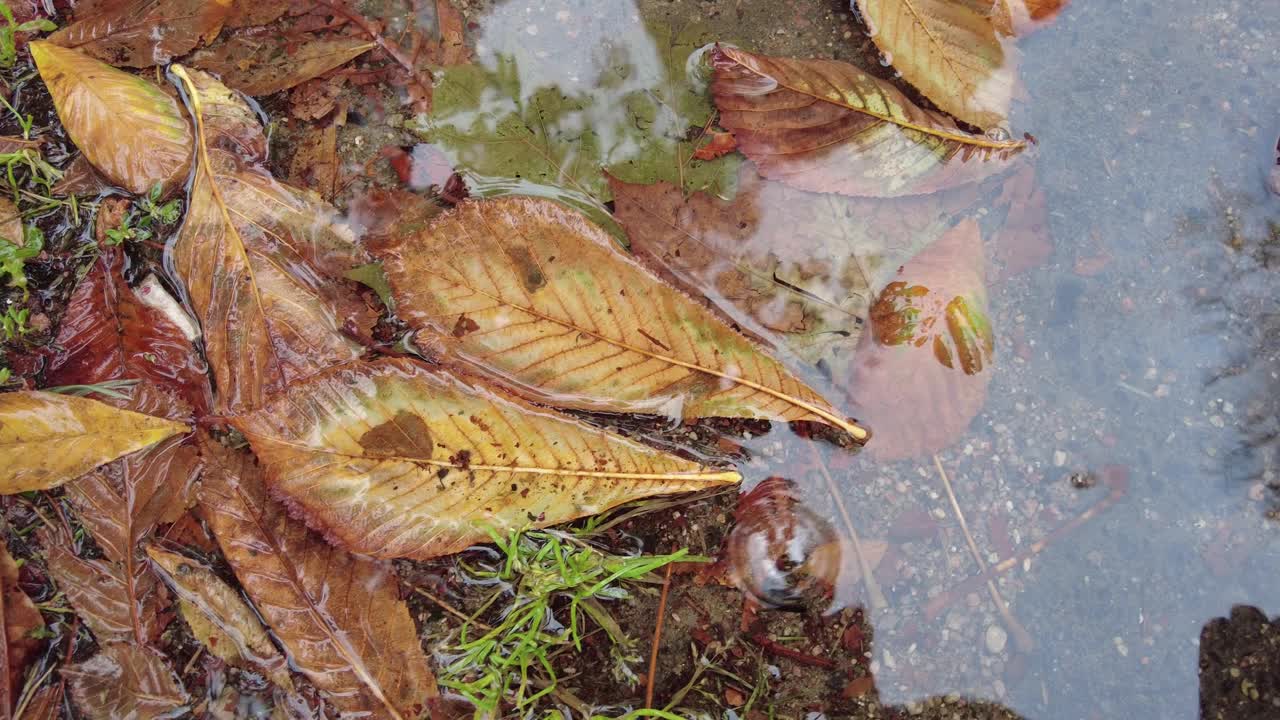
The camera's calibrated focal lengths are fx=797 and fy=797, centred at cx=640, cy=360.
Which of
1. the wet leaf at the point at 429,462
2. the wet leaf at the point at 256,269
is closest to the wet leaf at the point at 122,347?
the wet leaf at the point at 256,269

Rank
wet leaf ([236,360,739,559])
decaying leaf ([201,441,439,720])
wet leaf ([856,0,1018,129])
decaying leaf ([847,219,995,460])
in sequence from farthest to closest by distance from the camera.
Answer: wet leaf ([856,0,1018,129])
decaying leaf ([847,219,995,460])
decaying leaf ([201,441,439,720])
wet leaf ([236,360,739,559])

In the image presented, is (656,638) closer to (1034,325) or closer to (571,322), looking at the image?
(571,322)

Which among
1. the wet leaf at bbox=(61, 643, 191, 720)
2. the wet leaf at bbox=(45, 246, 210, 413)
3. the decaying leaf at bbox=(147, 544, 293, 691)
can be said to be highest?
the wet leaf at bbox=(45, 246, 210, 413)

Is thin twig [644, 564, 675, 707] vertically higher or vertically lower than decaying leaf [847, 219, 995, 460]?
lower

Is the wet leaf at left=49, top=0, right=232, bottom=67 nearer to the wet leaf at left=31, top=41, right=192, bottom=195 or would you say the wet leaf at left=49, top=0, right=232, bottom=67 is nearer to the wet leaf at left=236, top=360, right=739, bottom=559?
the wet leaf at left=31, top=41, right=192, bottom=195

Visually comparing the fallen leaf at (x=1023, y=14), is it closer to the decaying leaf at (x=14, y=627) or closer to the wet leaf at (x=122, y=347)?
the wet leaf at (x=122, y=347)

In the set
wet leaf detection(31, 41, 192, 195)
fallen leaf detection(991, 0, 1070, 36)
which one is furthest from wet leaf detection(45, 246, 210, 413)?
fallen leaf detection(991, 0, 1070, 36)

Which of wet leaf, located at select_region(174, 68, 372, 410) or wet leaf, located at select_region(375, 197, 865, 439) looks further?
wet leaf, located at select_region(174, 68, 372, 410)
